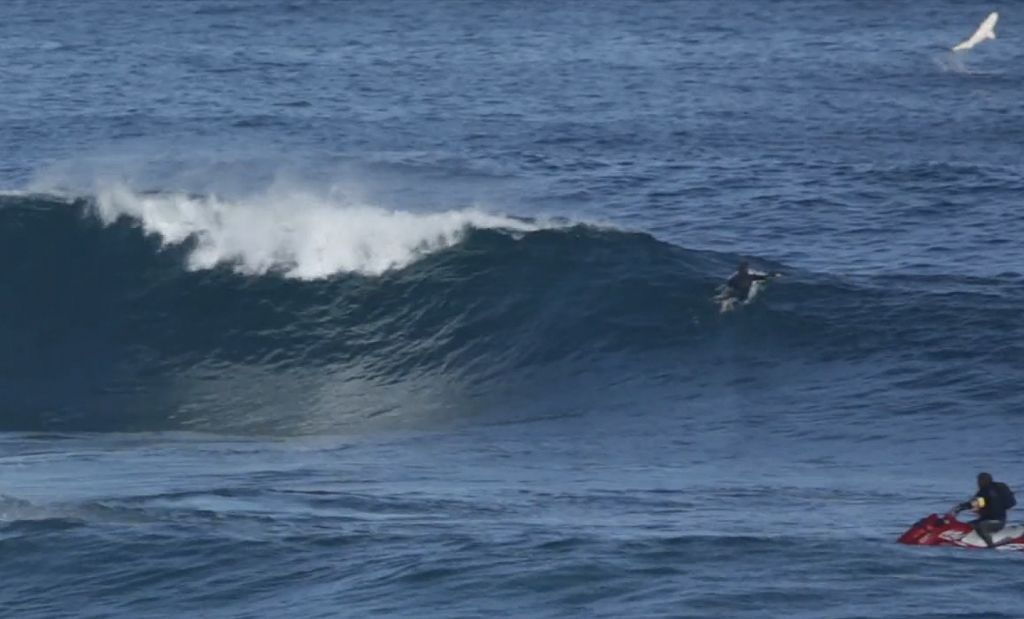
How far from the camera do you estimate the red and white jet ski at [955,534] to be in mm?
21891

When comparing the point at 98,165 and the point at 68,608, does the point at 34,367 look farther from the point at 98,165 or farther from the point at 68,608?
the point at 68,608

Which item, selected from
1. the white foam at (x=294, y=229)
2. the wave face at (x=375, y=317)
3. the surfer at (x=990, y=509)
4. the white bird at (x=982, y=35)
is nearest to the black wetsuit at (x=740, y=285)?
the wave face at (x=375, y=317)

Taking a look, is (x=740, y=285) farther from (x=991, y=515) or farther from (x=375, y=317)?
(x=991, y=515)

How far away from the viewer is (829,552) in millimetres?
20719

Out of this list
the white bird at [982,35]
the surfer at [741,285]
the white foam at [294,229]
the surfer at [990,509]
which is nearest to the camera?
the surfer at [990,509]

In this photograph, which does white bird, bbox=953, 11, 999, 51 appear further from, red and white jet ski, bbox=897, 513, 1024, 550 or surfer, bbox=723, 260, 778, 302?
red and white jet ski, bbox=897, 513, 1024, 550

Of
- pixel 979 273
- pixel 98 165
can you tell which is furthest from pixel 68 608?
pixel 98 165

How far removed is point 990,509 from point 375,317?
51.5 ft

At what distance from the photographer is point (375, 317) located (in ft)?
117

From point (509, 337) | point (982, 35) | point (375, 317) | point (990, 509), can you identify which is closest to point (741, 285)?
point (509, 337)

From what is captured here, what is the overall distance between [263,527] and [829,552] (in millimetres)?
6504

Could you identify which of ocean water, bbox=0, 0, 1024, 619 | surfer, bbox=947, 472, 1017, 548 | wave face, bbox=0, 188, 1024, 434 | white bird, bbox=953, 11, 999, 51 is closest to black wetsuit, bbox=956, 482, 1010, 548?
surfer, bbox=947, 472, 1017, 548

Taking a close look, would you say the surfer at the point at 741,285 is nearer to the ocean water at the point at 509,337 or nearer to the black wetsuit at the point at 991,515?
the ocean water at the point at 509,337

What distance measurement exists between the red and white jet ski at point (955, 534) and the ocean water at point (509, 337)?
34cm
